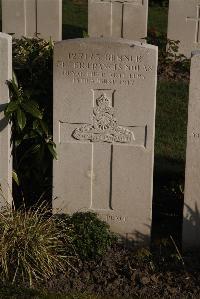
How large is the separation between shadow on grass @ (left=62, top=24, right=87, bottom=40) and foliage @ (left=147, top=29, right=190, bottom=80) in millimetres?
2230

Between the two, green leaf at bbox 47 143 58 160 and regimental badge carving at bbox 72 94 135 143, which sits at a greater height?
regimental badge carving at bbox 72 94 135 143

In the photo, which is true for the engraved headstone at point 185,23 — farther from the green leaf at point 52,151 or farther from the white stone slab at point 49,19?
the green leaf at point 52,151

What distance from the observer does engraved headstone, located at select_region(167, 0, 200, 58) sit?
1218 centimetres

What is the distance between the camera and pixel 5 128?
6566mm

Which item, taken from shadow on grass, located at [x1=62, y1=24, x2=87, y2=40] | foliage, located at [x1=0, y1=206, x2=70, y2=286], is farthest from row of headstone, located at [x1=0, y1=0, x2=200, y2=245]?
shadow on grass, located at [x1=62, y1=24, x2=87, y2=40]

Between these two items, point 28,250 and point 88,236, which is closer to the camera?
point 28,250

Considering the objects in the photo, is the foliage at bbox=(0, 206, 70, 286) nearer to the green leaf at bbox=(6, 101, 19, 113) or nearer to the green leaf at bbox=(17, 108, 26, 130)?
the green leaf at bbox=(17, 108, 26, 130)

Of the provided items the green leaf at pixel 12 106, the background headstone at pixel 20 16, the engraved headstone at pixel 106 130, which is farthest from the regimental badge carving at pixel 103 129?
the background headstone at pixel 20 16

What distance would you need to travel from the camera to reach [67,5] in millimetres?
18031

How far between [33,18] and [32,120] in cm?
635

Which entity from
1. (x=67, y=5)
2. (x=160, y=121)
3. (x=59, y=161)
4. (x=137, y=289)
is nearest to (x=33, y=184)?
(x=59, y=161)

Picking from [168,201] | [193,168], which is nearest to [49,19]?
[168,201]

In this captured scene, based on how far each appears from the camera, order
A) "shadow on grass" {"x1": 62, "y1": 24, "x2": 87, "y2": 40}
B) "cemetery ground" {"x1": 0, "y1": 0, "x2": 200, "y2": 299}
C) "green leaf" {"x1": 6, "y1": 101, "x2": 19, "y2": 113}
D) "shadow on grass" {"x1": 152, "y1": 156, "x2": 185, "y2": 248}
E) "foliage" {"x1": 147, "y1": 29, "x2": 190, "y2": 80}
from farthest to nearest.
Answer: "shadow on grass" {"x1": 62, "y1": 24, "x2": 87, "y2": 40}
"foliage" {"x1": 147, "y1": 29, "x2": 190, "y2": 80}
"shadow on grass" {"x1": 152, "y1": 156, "x2": 185, "y2": 248}
"green leaf" {"x1": 6, "y1": 101, "x2": 19, "y2": 113}
"cemetery ground" {"x1": 0, "y1": 0, "x2": 200, "y2": 299}

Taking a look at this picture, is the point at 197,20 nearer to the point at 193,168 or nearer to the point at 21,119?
the point at 193,168
